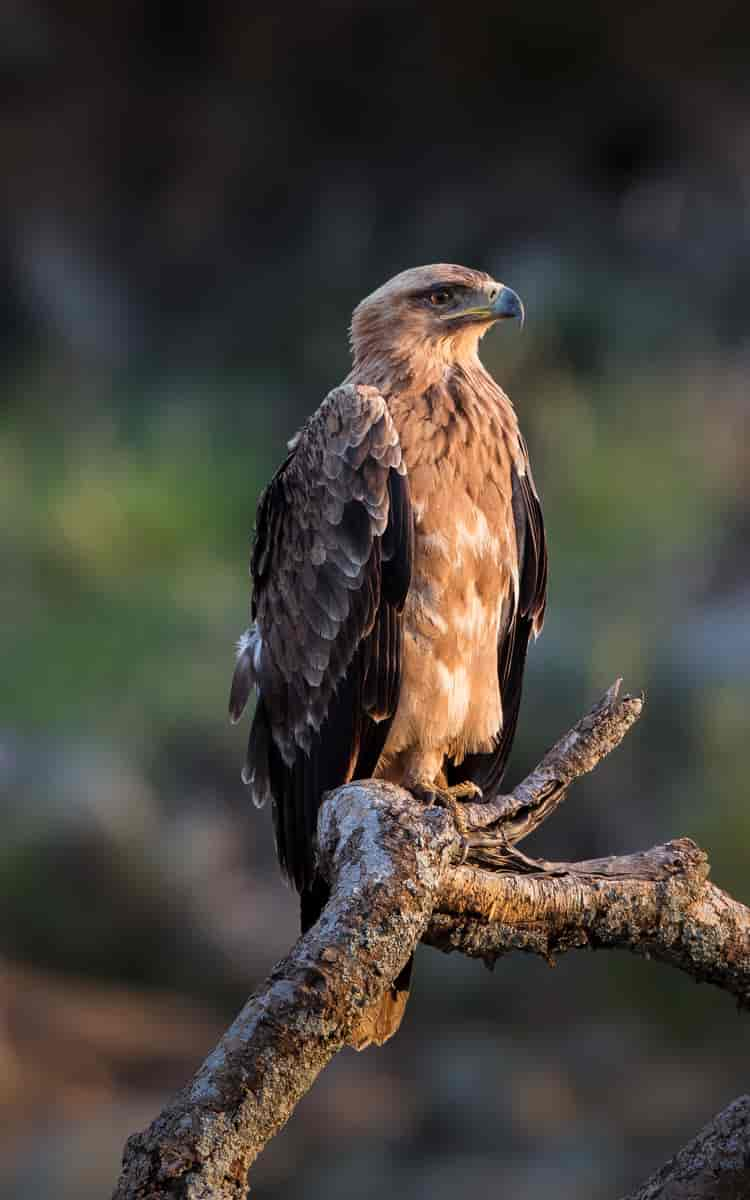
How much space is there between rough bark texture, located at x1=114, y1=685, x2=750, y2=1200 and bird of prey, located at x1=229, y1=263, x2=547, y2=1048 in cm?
42

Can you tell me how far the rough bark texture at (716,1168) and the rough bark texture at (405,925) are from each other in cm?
27

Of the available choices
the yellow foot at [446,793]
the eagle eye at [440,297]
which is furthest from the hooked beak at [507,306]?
the yellow foot at [446,793]

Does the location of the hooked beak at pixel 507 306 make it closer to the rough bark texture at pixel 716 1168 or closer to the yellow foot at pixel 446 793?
the yellow foot at pixel 446 793

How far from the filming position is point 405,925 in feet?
7.09

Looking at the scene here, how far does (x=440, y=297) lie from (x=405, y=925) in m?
1.80

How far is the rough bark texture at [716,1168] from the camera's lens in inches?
100

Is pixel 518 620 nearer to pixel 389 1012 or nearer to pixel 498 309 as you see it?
pixel 498 309

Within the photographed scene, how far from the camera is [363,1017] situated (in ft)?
6.76

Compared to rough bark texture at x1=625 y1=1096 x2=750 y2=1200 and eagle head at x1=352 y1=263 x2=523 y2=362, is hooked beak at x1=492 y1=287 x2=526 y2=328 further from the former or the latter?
rough bark texture at x1=625 y1=1096 x2=750 y2=1200

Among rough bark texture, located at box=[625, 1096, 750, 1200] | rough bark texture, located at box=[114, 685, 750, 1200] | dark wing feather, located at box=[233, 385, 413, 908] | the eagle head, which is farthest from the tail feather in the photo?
the eagle head

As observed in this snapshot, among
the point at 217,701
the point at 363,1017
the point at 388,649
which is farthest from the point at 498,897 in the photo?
the point at 217,701

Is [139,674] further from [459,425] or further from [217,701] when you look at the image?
[459,425]

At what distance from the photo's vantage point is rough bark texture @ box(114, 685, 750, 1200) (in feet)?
6.18

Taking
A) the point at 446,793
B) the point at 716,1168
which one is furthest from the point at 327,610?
the point at 716,1168
